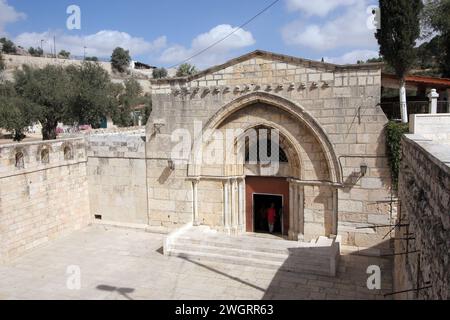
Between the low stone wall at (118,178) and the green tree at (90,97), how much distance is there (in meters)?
18.3

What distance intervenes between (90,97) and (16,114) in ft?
19.6

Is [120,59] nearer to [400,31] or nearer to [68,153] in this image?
[68,153]

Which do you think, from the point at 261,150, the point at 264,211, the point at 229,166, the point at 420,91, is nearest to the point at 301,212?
the point at 264,211

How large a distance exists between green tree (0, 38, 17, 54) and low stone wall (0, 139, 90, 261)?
253ft

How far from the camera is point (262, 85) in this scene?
1168 cm

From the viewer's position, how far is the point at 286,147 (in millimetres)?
12039

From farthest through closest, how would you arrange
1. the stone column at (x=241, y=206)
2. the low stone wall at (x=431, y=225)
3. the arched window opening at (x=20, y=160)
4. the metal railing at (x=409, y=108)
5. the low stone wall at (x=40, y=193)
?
the stone column at (x=241, y=206) → the metal railing at (x=409, y=108) → the arched window opening at (x=20, y=160) → the low stone wall at (x=40, y=193) → the low stone wall at (x=431, y=225)

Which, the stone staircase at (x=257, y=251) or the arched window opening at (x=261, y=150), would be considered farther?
the arched window opening at (x=261, y=150)

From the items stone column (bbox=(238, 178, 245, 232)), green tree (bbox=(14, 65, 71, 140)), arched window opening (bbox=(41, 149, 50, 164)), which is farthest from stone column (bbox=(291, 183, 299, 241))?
green tree (bbox=(14, 65, 71, 140))

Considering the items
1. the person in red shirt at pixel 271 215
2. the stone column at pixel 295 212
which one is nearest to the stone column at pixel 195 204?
the person in red shirt at pixel 271 215

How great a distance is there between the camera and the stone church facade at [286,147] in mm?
10781

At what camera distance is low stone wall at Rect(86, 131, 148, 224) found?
44.7 ft

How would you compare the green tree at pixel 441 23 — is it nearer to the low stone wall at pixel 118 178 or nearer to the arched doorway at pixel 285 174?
the arched doorway at pixel 285 174

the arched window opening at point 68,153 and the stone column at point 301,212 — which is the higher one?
the arched window opening at point 68,153
